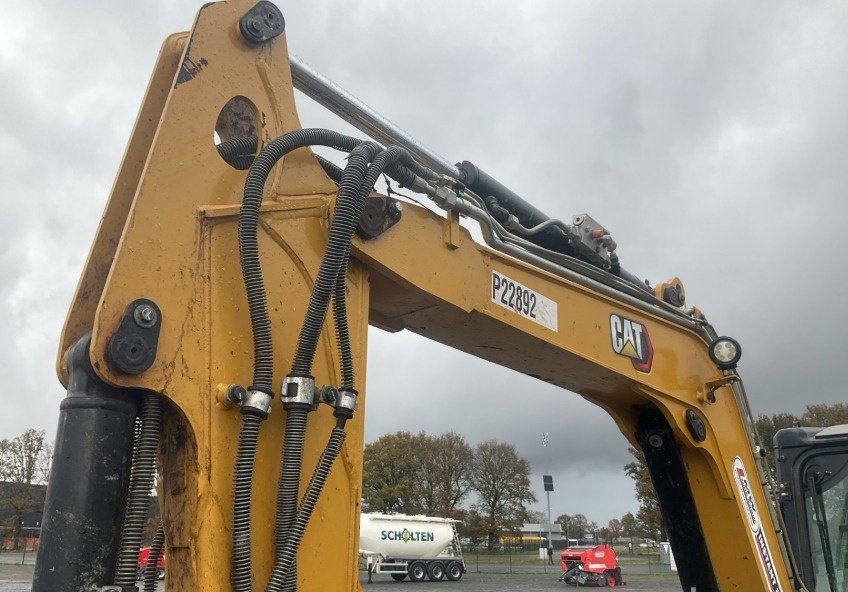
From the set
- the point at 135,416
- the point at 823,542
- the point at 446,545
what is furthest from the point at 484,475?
the point at 135,416

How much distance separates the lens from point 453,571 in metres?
31.1

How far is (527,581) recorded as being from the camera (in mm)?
30219

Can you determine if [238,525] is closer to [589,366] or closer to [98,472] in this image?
[98,472]

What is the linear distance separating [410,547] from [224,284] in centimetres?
2904

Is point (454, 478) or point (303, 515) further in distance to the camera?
point (454, 478)

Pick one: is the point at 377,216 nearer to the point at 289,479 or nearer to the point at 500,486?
the point at 289,479

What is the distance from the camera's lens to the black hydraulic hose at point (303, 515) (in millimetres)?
2113

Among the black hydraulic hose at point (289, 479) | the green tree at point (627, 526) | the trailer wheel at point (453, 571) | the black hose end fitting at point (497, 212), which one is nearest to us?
the black hydraulic hose at point (289, 479)

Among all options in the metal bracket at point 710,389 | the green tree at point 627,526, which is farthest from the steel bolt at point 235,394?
the green tree at point 627,526

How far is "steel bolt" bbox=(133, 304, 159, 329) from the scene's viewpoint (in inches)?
79.0

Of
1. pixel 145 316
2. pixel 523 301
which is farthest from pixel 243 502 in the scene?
pixel 523 301

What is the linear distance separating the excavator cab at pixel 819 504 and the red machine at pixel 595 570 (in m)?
25.0

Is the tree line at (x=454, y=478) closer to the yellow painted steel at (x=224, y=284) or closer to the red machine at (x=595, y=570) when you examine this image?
the red machine at (x=595, y=570)

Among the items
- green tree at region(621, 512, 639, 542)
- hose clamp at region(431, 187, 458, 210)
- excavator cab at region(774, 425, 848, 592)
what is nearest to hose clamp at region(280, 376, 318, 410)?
hose clamp at region(431, 187, 458, 210)
